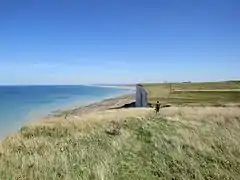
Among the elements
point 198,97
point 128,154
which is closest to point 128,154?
point 128,154

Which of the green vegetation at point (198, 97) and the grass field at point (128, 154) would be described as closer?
the grass field at point (128, 154)

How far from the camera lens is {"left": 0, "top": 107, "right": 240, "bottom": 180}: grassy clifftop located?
333 inches

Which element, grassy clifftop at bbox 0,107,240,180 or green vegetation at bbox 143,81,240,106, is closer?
grassy clifftop at bbox 0,107,240,180

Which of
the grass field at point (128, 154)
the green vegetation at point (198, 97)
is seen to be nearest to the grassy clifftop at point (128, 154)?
the grass field at point (128, 154)

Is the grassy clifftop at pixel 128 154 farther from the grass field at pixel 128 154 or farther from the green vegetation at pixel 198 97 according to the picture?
the green vegetation at pixel 198 97

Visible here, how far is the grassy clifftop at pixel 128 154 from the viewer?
8.45 meters

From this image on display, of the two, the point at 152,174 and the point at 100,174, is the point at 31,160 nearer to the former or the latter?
the point at 100,174

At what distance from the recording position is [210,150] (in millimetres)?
10664

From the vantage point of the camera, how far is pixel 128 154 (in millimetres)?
10133

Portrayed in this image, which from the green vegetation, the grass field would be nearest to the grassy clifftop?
the grass field

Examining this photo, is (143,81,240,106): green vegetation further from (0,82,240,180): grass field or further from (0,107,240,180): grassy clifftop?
(0,107,240,180): grassy clifftop

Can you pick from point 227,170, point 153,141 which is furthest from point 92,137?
point 227,170

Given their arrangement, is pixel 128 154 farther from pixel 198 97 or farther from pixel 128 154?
pixel 198 97

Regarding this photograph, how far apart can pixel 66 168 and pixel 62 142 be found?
2.81 m
